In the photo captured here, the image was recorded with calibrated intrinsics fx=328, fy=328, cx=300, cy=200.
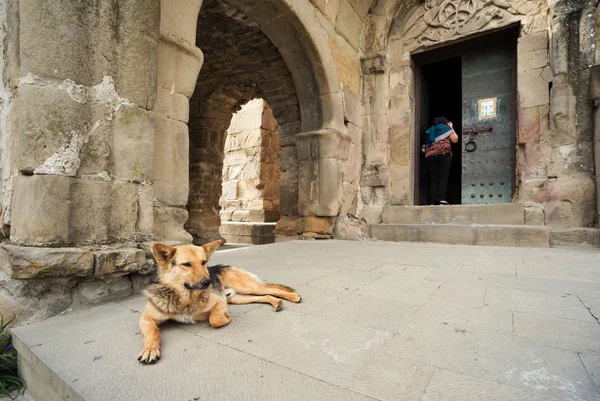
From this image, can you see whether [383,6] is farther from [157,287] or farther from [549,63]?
[157,287]

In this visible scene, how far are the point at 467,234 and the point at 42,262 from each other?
14.3 feet

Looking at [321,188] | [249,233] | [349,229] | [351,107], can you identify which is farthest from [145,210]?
[249,233]

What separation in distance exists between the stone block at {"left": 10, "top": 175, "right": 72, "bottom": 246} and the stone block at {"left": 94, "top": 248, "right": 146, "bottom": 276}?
207mm

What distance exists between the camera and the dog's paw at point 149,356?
1162 millimetres

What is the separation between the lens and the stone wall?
9086mm

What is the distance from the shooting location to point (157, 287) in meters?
1.45

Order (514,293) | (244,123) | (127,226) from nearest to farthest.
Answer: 1. (514,293)
2. (127,226)
3. (244,123)

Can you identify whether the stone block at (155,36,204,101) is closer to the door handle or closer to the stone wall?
the door handle

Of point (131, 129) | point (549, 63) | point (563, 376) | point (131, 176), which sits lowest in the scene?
point (563, 376)

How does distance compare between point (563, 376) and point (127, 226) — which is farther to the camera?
point (127, 226)

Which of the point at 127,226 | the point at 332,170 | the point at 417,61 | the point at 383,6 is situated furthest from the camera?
the point at 417,61

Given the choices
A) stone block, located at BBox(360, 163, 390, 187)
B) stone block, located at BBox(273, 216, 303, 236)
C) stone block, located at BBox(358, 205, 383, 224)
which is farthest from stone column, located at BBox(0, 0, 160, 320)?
stone block, located at BBox(360, 163, 390, 187)

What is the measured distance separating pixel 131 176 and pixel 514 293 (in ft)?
7.90

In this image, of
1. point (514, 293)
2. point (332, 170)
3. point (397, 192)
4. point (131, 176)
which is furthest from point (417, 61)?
point (131, 176)
